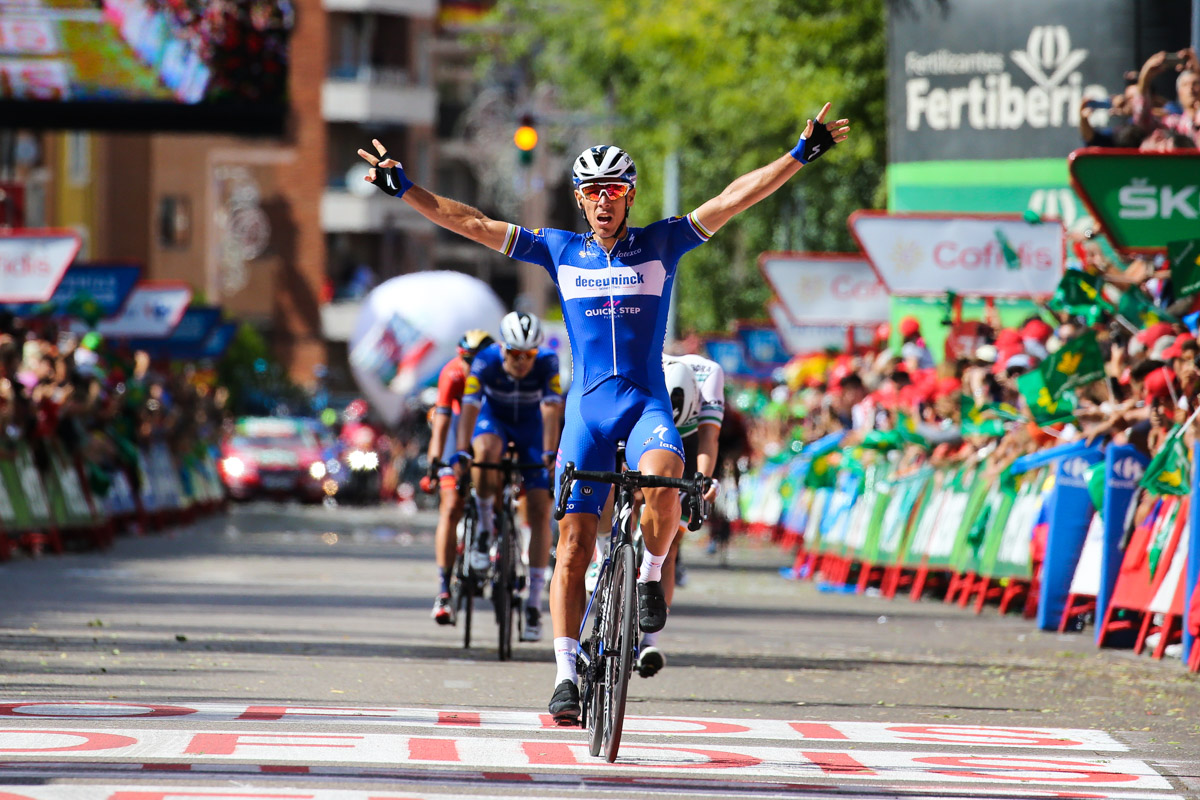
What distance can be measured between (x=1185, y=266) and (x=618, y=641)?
20.8 feet

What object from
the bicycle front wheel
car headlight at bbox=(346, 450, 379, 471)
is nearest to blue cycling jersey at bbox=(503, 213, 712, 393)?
the bicycle front wheel

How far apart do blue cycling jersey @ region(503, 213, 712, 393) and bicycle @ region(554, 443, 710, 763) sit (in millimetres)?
393

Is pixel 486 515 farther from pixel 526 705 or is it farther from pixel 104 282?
pixel 104 282

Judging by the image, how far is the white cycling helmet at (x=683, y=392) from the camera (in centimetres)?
1138

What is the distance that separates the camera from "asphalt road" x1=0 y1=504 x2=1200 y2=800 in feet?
25.2

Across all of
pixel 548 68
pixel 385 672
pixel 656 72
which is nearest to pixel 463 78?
pixel 548 68

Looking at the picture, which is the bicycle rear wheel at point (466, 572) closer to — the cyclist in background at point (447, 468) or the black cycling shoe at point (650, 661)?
the cyclist in background at point (447, 468)

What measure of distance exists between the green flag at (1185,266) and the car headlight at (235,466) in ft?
103

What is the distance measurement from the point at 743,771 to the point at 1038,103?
717 inches

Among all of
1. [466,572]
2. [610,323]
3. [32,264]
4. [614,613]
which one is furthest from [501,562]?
[32,264]

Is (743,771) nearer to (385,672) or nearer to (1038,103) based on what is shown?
(385,672)

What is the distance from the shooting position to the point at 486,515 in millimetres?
13117

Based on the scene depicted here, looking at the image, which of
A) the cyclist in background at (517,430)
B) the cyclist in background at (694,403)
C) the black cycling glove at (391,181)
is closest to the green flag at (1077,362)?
the cyclist in background at (517,430)

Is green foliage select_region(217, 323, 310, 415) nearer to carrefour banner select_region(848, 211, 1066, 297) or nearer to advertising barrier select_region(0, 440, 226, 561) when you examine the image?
advertising barrier select_region(0, 440, 226, 561)
